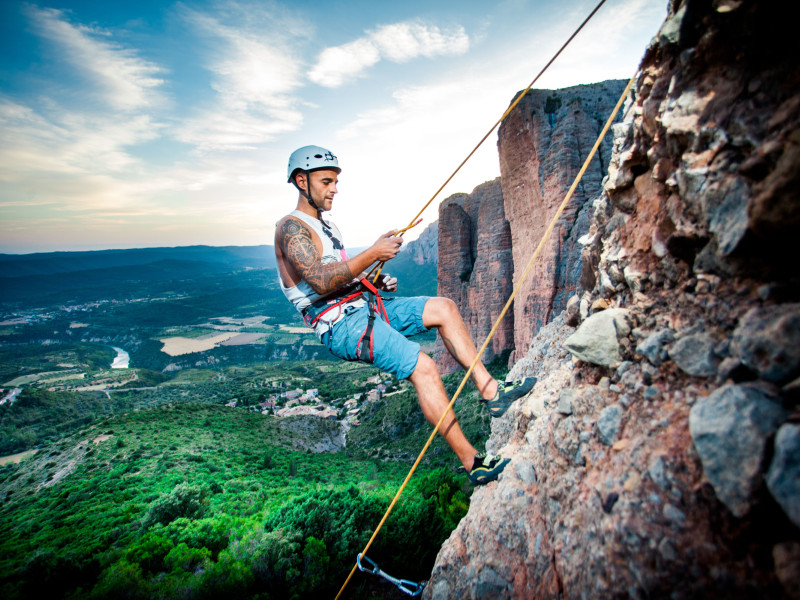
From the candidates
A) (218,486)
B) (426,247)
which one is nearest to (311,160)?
(218,486)

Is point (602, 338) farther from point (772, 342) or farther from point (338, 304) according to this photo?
point (338, 304)

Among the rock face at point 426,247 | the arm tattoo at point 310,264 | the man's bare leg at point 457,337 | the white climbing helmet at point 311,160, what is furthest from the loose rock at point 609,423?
the rock face at point 426,247

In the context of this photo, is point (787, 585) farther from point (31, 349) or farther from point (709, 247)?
point (31, 349)

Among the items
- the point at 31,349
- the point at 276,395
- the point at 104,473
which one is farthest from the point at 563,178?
the point at 31,349

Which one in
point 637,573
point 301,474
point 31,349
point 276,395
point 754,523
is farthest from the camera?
point 31,349

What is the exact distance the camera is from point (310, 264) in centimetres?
351

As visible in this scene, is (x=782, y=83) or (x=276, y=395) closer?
(x=782, y=83)

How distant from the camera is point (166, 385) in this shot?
63.8 m

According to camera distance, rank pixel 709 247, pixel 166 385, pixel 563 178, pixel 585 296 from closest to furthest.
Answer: pixel 709 247 < pixel 585 296 < pixel 563 178 < pixel 166 385

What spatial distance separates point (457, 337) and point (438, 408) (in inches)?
31.3

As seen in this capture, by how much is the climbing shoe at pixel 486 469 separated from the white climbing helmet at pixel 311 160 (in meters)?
3.44

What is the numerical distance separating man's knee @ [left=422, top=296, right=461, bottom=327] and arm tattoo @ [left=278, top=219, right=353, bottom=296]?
A: 3.25 ft

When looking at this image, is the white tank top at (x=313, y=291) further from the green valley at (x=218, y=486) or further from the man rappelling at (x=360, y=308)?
the green valley at (x=218, y=486)

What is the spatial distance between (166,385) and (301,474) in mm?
59636
